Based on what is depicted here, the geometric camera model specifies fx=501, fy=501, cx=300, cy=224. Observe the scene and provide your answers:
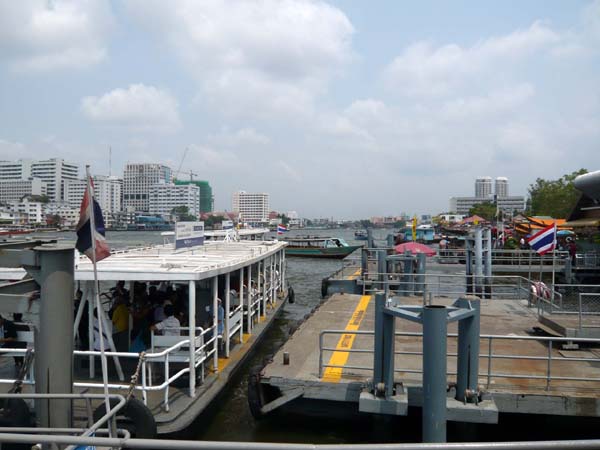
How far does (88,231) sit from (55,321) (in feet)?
3.32

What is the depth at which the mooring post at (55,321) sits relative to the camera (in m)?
4.42

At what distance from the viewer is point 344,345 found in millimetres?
11133

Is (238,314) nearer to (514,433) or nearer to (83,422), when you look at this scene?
(83,422)

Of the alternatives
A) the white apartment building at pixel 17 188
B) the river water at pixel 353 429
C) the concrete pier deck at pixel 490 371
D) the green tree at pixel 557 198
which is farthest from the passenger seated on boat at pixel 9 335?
the white apartment building at pixel 17 188

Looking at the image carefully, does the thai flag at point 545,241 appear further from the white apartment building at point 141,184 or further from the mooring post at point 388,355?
the white apartment building at point 141,184

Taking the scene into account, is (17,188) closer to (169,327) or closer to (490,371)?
(169,327)

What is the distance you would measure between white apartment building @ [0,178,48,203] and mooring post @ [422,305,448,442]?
215278 millimetres

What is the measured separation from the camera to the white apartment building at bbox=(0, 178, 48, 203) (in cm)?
19538

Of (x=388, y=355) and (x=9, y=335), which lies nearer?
(x=388, y=355)

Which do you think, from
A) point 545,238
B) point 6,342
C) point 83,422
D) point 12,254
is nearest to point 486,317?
point 545,238

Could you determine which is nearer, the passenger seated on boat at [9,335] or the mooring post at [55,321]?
the mooring post at [55,321]

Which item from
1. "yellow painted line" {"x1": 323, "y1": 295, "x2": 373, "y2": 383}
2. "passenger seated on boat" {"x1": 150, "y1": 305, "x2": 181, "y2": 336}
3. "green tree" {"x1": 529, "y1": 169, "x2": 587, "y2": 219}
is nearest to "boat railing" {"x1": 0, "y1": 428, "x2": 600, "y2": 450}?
"yellow painted line" {"x1": 323, "y1": 295, "x2": 373, "y2": 383}

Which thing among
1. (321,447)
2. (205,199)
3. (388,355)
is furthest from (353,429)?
(205,199)

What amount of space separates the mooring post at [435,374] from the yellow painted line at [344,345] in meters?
2.04
